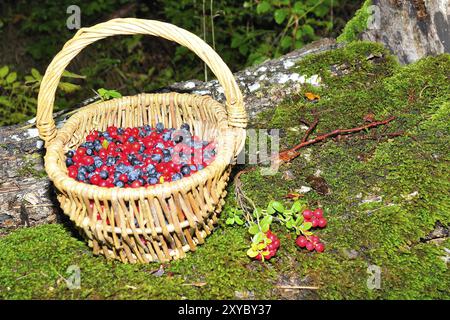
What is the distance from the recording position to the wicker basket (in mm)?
1854

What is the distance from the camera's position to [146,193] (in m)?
1.82

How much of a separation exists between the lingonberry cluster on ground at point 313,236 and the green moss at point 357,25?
1.56 m

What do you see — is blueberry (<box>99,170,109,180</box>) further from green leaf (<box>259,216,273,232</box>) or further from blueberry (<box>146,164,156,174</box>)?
green leaf (<box>259,216,273,232</box>)

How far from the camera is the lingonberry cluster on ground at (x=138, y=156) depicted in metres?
2.07

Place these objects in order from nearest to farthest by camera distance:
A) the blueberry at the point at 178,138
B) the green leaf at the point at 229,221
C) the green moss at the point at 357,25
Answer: the green leaf at the point at 229,221 → the blueberry at the point at 178,138 → the green moss at the point at 357,25

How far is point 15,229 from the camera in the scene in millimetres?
2473

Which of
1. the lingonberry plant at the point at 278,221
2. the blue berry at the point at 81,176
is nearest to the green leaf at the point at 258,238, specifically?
the lingonberry plant at the point at 278,221

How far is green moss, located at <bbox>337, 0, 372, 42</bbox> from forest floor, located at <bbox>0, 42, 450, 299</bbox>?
62 cm

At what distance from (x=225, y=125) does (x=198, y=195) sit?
315 millimetres

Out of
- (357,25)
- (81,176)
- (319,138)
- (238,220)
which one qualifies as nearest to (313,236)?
(238,220)

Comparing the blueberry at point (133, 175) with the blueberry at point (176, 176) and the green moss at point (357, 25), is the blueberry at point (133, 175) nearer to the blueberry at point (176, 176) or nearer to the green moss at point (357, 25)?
the blueberry at point (176, 176)

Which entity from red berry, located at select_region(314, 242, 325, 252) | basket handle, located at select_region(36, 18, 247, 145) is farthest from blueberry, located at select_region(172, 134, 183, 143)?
red berry, located at select_region(314, 242, 325, 252)

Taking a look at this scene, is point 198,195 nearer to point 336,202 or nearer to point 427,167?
point 336,202
